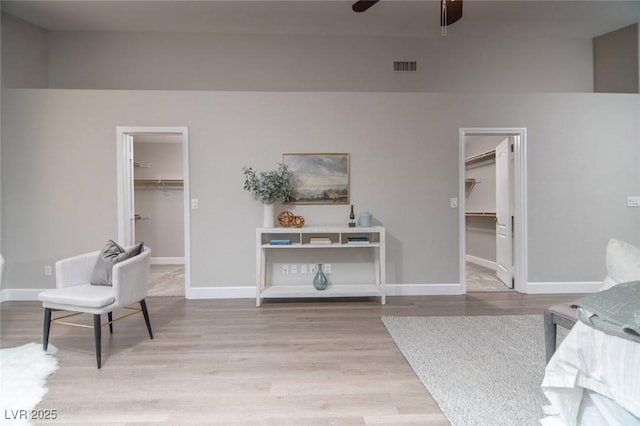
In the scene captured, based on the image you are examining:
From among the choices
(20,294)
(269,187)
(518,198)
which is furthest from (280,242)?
(20,294)

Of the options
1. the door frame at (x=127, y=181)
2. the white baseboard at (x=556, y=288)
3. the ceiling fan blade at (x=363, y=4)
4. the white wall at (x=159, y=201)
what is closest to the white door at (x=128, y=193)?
the door frame at (x=127, y=181)

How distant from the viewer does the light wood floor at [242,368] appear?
1.80 m

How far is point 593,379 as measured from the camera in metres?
1.35

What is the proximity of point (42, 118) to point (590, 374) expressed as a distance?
5.43m

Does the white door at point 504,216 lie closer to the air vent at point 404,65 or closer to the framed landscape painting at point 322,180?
the air vent at point 404,65

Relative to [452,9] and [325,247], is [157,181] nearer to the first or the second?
[325,247]

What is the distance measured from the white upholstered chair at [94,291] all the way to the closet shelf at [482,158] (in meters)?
5.12

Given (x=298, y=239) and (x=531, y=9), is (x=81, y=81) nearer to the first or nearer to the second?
(x=298, y=239)

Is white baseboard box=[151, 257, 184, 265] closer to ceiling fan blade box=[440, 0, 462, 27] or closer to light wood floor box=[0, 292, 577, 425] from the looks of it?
light wood floor box=[0, 292, 577, 425]

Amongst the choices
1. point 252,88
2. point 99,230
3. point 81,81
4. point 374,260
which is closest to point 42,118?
point 81,81

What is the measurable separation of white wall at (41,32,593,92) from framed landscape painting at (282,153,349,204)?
4.22 feet

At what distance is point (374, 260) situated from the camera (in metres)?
4.08

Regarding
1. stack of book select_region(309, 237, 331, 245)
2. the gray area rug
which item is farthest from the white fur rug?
stack of book select_region(309, 237, 331, 245)

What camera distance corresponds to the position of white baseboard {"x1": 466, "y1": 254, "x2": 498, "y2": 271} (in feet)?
18.2
